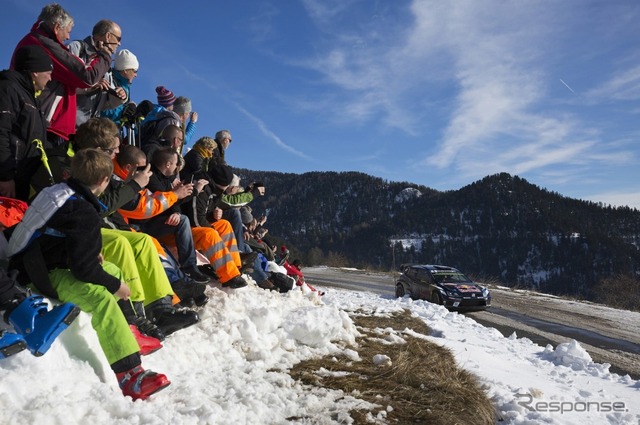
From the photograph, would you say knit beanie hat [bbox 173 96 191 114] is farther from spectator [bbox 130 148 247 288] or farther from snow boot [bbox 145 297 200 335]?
snow boot [bbox 145 297 200 335]

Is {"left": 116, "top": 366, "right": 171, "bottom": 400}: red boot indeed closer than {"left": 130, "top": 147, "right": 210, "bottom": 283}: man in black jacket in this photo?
Yes

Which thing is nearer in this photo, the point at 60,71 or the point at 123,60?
the point at 60,71

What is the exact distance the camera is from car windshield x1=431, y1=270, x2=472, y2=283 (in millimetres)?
16641

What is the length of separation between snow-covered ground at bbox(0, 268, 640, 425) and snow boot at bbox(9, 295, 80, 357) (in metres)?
0.14

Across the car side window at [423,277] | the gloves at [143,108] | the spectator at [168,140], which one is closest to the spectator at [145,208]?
the spectator at [168,140]

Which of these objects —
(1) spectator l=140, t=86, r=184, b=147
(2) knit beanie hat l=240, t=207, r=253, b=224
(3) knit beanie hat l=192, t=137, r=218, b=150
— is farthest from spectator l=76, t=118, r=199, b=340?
(2) knit beanie hat l=240, t=207, r=253, b=224

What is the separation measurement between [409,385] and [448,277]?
45.2 ft

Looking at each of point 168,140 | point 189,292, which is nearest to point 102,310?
point 189,292

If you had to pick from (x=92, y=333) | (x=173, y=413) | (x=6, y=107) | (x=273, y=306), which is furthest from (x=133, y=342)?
(x=273, y=306)

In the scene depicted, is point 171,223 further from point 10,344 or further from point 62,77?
point 10,344

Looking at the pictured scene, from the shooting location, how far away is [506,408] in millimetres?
4047

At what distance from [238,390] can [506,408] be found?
2.57 metres

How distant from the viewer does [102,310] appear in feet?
9.00

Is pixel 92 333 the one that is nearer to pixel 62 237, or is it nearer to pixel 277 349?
pixel 62 237
